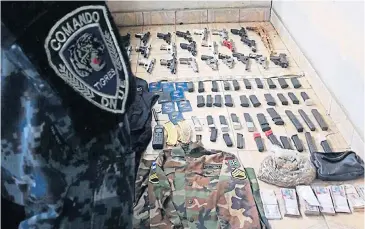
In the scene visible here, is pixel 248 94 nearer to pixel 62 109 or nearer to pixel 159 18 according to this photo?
pixel 159 18

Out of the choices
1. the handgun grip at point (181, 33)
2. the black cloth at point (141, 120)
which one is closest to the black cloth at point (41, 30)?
the black cloth at point (141, 120)

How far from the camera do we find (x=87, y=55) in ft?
2.36

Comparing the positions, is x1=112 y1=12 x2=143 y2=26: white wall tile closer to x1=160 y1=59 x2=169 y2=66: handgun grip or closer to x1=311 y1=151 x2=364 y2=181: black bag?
x1=160 y1=59 x2=169 y2=66: handgun grip

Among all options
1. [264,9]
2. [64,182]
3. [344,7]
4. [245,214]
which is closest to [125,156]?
[64,182]

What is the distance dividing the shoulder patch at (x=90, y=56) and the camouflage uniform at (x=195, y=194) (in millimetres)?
906

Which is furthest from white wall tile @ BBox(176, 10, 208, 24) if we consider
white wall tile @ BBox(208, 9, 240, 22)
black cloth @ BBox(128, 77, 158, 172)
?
black cloth @ BBox(128, 77, 158, 172)

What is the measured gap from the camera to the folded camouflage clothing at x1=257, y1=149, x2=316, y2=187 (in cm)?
181

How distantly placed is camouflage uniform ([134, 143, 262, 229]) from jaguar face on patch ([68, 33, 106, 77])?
3.11 ft

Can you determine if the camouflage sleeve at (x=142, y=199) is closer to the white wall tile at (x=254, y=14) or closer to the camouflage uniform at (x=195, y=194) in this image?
the camouflage uniform at (x=195, y=194)

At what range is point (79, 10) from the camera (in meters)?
0.70

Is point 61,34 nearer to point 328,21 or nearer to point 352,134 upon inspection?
point 352,134

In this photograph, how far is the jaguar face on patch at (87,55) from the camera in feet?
2.32

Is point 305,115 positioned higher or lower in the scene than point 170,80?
lower

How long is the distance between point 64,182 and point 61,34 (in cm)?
25
